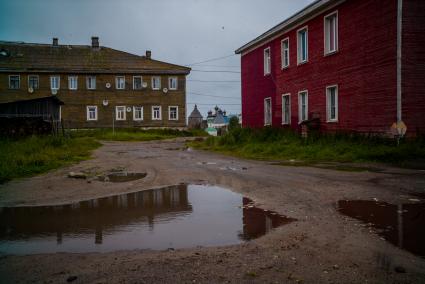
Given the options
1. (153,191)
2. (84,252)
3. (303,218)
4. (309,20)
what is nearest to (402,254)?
(303,218)

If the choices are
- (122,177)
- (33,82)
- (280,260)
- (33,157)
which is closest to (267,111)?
(33,157)

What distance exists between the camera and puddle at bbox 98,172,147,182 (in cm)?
988

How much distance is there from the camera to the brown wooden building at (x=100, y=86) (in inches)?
1646

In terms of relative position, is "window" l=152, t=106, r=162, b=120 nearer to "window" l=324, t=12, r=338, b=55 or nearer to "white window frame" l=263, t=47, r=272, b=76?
"white window frame" l=263, t=47, r=272, b=76

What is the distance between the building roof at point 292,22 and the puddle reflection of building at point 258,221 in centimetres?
1376

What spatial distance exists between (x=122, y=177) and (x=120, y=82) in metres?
34.2

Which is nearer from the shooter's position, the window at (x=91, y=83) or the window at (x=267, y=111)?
the window at (x=267, y=111)

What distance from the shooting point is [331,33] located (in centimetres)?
1812

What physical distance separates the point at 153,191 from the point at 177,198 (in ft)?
2.83

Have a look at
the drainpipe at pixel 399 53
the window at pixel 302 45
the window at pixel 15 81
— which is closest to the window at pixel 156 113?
the window at pixel 15 81

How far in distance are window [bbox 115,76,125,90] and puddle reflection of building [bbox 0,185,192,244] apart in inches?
1440

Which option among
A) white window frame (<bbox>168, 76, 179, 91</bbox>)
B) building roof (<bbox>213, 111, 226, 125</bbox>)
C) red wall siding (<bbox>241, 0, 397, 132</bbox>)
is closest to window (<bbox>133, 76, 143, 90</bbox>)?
white window frame (<bbox>168, 76, 179, 91</bbox>)

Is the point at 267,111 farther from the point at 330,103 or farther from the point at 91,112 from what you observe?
the point at 91,112

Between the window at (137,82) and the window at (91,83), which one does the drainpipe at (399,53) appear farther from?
the window at (91,83)
